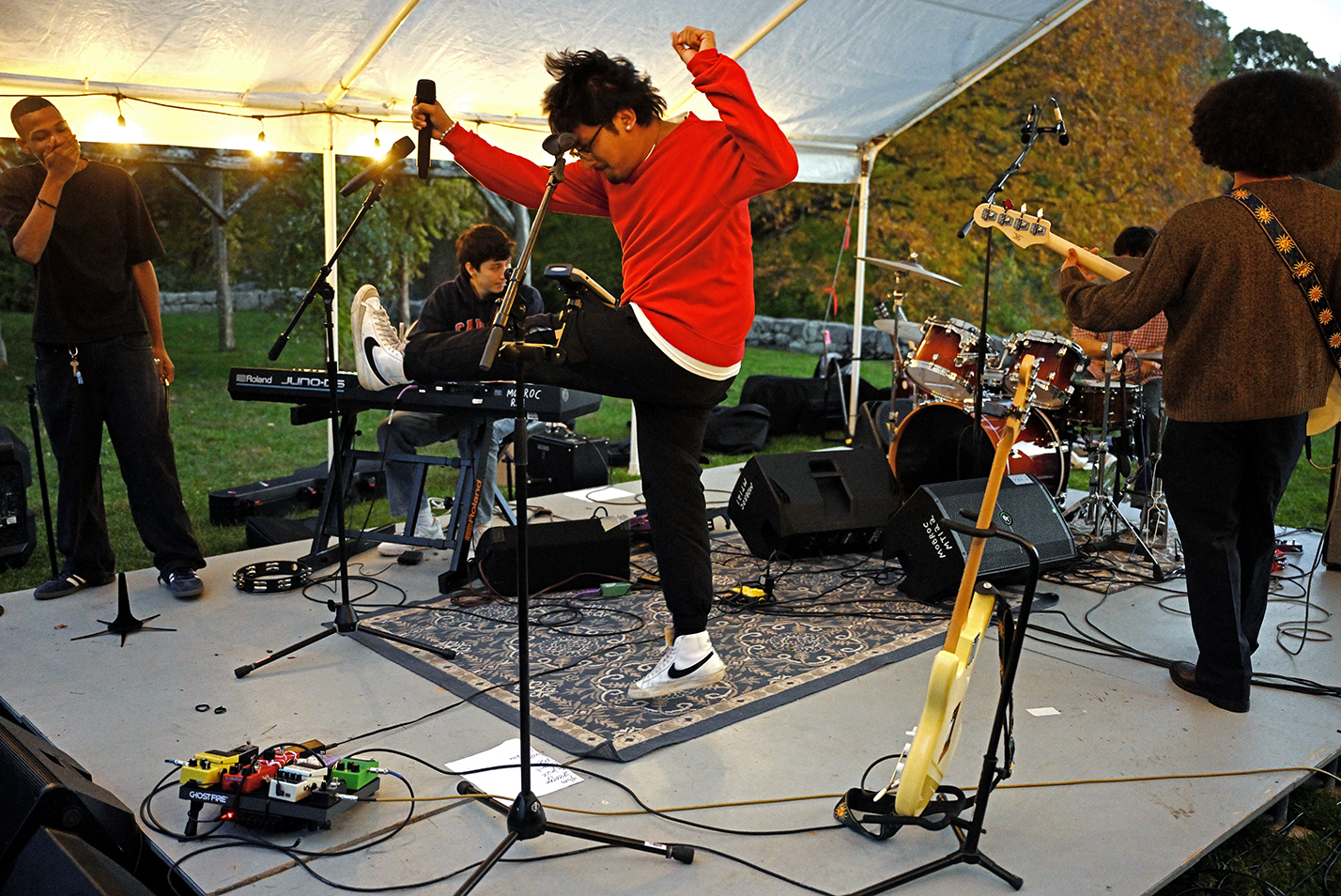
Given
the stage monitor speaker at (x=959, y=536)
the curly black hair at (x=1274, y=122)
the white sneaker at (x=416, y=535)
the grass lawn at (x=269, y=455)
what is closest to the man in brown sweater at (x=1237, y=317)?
the curly black hair at (x=1274, y=122)

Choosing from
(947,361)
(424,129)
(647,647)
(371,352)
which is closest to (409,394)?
(371,352)

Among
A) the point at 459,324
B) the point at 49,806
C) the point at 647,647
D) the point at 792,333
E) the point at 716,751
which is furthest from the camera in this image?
the point at 792,333

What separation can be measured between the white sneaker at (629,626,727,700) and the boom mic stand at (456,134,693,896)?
0.77m

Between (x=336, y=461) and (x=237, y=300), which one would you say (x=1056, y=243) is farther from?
(x=237, y=300)

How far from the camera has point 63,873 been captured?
5.28 ft

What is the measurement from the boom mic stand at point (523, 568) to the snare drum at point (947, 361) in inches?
143

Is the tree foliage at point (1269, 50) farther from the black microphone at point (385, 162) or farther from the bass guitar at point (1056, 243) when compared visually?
A: the black microphone at point (385, 162)

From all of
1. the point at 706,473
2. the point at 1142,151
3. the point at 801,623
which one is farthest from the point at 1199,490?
the point at 1142,151

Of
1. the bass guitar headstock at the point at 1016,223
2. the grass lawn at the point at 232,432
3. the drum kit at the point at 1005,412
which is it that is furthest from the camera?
the grass lawn at the point at 232,432

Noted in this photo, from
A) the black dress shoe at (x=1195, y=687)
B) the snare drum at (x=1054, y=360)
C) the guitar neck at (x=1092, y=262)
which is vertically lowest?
the black dress shoe at (x=1195, y=687)

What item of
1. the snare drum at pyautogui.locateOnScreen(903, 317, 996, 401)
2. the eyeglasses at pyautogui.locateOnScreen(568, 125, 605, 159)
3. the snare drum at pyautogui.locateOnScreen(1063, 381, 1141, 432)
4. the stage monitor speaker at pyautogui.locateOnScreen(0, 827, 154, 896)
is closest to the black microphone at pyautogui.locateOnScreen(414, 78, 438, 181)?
the eyeglasses at pyautogui.locateOnScreen(568, 125, 605, 159)

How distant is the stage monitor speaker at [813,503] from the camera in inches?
180

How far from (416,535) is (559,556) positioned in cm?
79

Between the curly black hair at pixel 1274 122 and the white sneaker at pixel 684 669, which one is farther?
the white sneaker at pixel 684 669
